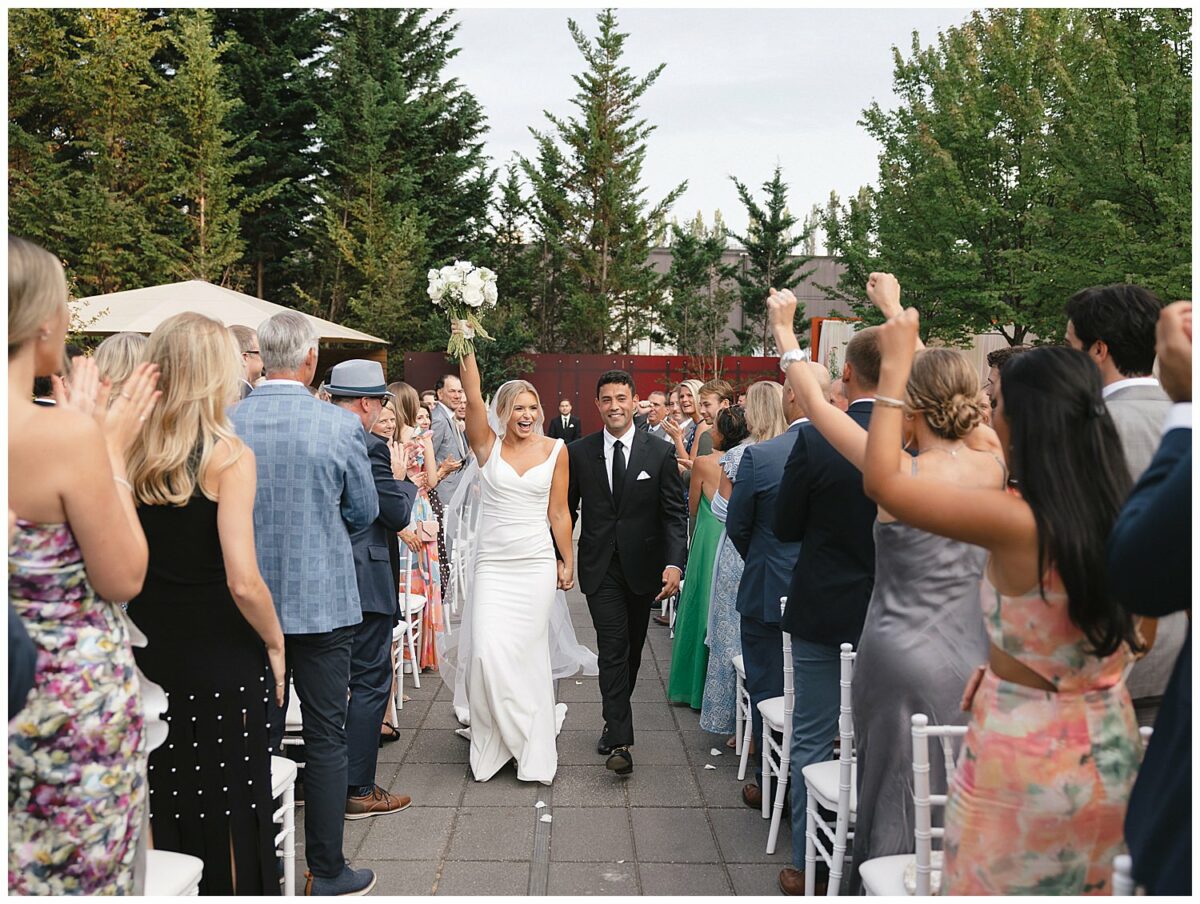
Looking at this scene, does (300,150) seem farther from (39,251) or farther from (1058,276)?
(39,251)

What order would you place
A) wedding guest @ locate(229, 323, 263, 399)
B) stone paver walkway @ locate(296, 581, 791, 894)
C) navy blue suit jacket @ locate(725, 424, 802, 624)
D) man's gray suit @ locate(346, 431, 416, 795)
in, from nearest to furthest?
stone paver walkway @ locate(296, 581, 791, 894) < man's gray suit @ locate(346, 431, 416, 795) < navy blue suit jacket @ locate(725, 424, 802, 624) < wedding guest @ locate(229, 323, 263, 399)

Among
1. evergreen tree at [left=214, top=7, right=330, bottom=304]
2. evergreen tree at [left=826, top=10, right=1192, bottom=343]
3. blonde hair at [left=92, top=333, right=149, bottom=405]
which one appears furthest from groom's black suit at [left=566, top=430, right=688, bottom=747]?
evergreen tree at [left=214, top=7, right=330, bottom=304]

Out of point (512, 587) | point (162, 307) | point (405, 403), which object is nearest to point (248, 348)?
point (405, 403)

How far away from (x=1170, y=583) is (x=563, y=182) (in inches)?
1420

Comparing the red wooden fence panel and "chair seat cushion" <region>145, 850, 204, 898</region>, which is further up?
the red wooden fence panel

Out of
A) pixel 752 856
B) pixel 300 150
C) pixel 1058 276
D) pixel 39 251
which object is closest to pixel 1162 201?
pixel 1058 276

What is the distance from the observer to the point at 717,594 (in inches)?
235

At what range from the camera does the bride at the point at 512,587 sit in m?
5.14

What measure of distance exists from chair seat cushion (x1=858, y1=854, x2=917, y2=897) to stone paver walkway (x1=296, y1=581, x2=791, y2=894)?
1196 millimetres

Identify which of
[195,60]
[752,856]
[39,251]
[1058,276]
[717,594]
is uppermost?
[195,60]

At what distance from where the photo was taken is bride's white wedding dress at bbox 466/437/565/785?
513 centimetres

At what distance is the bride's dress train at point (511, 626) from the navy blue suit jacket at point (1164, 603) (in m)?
3.71

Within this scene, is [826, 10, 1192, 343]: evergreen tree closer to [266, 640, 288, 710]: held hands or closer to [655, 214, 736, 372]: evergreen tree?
[655, 214, 736, 372]: evergreen tree

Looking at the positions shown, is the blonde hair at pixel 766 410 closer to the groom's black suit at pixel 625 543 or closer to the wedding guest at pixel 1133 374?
the groom's black suit at pixel 625 543
